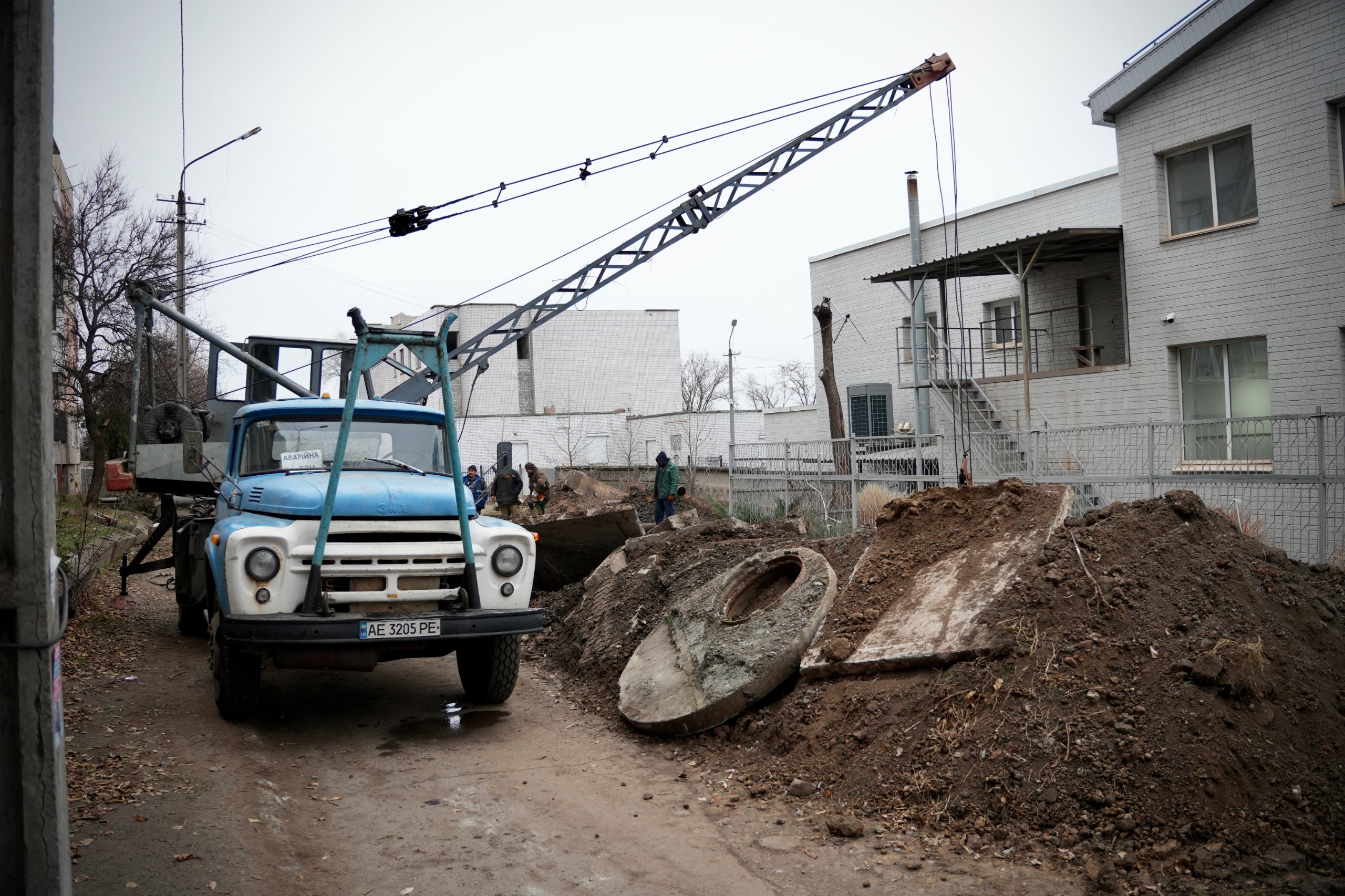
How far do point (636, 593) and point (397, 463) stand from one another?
9.00 ft

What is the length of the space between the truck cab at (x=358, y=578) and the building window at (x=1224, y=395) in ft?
27.3

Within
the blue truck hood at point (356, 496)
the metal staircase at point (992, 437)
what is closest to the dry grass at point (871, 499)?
the metal staircase at point (992, 437)

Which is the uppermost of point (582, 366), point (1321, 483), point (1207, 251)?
point (582, 366)

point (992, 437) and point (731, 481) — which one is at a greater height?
point (992, 437)

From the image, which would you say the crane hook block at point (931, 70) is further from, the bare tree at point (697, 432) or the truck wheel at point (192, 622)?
the bare tree at point (697, 432)

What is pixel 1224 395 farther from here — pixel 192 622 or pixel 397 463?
pixel 192 622

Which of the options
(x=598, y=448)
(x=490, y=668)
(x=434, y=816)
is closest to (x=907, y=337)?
(x=490, y=668)

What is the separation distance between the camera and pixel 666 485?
658 inches

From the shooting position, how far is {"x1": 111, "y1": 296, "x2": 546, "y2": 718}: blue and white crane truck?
6.10 metres

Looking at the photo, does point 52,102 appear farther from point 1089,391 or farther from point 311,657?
point 1089,391

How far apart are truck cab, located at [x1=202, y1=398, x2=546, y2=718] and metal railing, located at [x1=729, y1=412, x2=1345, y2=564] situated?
6.57m

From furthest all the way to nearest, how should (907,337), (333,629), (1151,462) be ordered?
1. (907,337)
2. (1151,462)
3. (333,629)

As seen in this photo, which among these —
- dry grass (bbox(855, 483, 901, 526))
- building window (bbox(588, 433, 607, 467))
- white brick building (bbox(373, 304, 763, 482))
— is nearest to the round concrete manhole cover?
dry grass (bbox(855, 483, 901, 526))

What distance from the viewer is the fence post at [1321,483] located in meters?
8.55
